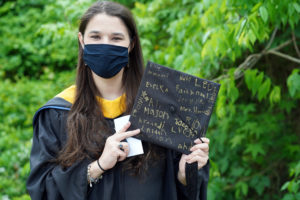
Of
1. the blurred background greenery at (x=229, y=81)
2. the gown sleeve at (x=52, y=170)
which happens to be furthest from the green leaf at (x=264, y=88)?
the gown sleeve at (x=52, y=170)

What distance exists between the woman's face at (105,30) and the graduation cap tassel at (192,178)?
81cm

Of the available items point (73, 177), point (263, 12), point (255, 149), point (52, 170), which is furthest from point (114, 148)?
point (255, 149)

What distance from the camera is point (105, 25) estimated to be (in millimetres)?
2053

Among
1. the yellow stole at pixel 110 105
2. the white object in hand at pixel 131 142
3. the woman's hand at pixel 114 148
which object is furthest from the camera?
the yellow stole at pixel 110 105

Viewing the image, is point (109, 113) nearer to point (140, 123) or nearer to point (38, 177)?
point (140, 123)

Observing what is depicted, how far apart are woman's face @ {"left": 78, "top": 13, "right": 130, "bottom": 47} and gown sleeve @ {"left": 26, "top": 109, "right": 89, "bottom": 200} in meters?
0.48

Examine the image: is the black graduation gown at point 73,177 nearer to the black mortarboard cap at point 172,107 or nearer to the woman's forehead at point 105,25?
the black mortarboard cap at point 172,107

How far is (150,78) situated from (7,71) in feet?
16.3

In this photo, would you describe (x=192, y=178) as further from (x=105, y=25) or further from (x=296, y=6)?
(x=296, y=6)

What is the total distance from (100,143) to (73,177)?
24 centimetres

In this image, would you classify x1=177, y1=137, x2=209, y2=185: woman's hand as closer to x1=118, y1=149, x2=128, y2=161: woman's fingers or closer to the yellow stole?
x1=118, y1=149, x2=128, y2=161: woman's fingers

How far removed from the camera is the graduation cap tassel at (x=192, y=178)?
201cm

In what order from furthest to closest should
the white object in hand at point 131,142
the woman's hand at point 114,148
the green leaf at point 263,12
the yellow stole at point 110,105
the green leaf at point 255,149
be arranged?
the green leaf at point 255,149, the green leaf at point 263,12, the yellow stole at point 110,105, the white object in hand at point 131,142, the woman's hand at point 114,148

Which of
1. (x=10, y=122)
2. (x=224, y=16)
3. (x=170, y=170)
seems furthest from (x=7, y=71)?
(x=170, y=170)
